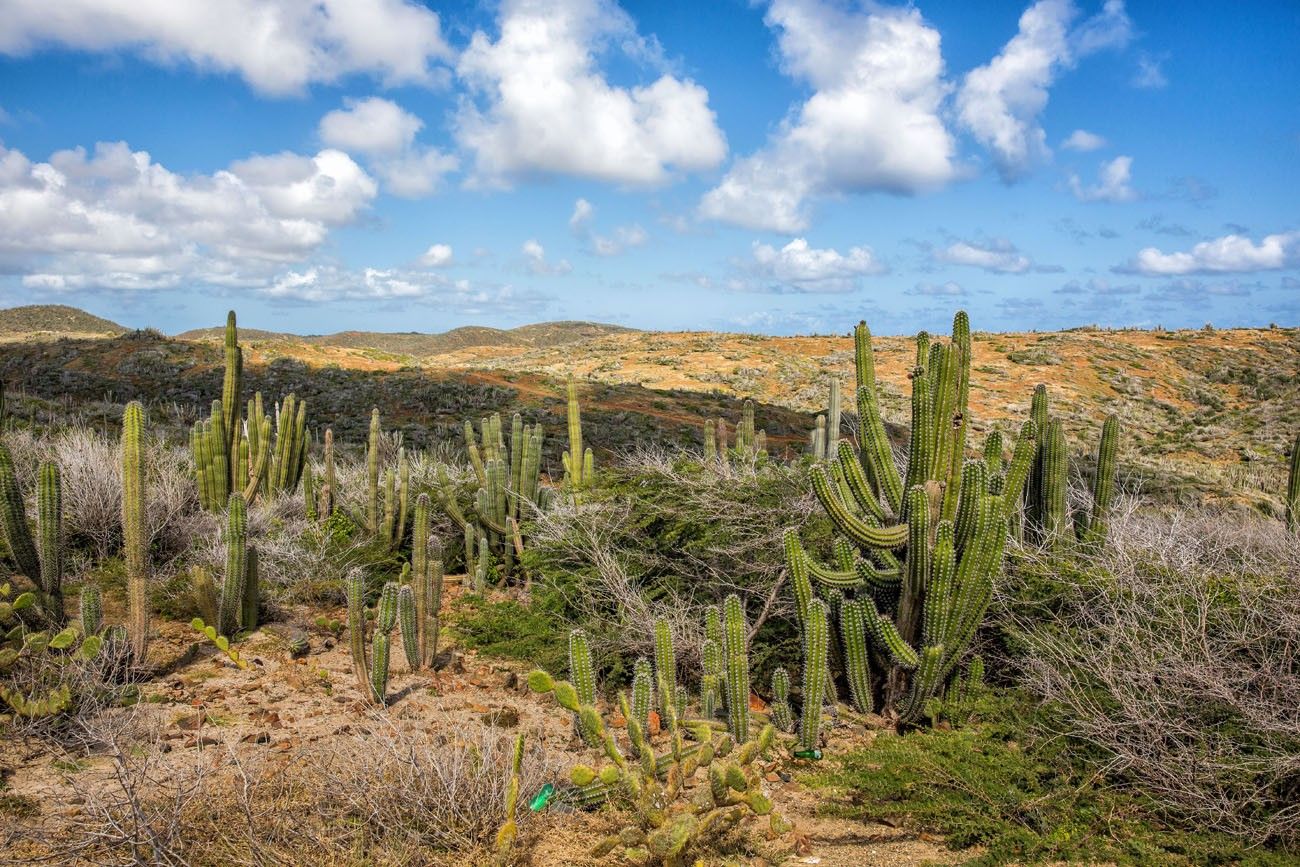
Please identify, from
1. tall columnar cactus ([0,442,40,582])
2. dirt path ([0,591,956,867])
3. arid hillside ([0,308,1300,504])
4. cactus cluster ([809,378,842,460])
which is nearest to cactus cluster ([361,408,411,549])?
dirt path ([0,591,956,867])

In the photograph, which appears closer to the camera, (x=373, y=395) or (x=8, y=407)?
(x=8, y=407)

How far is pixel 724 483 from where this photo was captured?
6652 millimetres

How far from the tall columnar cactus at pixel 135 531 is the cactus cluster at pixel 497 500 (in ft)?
9.39

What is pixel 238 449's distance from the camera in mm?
9008

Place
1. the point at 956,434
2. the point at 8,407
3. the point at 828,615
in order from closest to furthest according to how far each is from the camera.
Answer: the point at 956,434 < the point at 828,615 < the point at 8,407

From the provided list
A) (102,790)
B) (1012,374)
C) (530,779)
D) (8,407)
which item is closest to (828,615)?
(530,779)

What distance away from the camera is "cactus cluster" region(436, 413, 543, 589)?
26.6 feet

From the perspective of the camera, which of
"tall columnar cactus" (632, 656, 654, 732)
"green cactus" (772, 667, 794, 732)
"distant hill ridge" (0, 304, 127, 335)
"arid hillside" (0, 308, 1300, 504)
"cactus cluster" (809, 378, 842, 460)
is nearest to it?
"tall columnar cactus" (632, 656, 654, 732)

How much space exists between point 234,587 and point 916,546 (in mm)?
4887

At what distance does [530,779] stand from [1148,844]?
270 cm

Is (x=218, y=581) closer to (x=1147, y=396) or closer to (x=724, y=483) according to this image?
(x=724, y=483)

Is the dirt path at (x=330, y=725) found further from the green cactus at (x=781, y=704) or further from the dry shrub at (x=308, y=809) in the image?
the green cactus at (x=781, y=704)

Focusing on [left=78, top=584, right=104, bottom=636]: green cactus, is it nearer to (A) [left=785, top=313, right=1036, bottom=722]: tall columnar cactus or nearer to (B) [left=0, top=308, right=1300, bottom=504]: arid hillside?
(A) [left=785, top=313, right=1036, bottom=722]: tall columnar cactus

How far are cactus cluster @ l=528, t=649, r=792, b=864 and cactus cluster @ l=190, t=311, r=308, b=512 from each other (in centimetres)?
609
